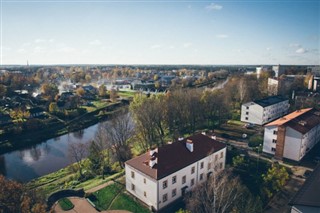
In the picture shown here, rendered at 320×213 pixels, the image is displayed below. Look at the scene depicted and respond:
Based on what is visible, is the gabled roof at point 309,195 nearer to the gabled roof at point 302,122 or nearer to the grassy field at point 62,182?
the gabled roof at point 302,122

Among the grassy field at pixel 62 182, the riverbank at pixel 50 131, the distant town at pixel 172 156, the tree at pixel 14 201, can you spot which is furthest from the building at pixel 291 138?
the riverbank at pixel 50 131

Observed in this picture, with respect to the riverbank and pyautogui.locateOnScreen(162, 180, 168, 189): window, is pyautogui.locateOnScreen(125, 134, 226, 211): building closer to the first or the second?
pyautogui.locateOnScreen(162, 180, 168, 189): window

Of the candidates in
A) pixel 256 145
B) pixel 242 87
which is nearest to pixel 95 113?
pixel 242 87

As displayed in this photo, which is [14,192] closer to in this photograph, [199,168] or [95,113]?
[199,168]

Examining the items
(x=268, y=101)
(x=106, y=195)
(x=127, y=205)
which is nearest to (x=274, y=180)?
(x=127, y=205)

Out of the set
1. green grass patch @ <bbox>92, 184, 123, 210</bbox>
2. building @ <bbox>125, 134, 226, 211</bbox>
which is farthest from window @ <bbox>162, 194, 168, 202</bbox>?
green grass patch @ <bbox>92, 184, 123, 210</bbox>

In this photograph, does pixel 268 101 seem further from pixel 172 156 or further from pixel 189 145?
pixel 172 156
